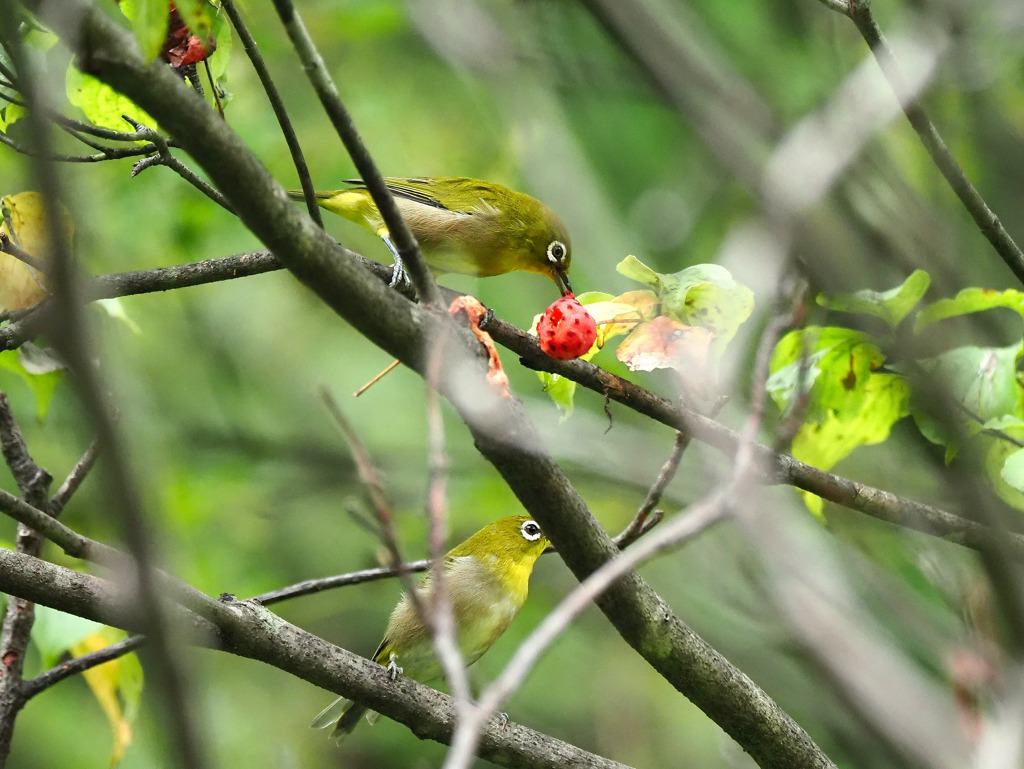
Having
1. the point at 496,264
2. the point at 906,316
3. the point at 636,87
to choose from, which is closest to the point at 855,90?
the point at 906,316

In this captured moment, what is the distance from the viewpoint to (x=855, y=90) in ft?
11.9

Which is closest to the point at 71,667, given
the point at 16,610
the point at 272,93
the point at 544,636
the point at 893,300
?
the point at 16,610

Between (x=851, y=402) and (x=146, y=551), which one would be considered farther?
(x=851, y=402)

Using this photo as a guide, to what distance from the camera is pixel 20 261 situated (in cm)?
341

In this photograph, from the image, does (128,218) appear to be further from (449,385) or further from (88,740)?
(449,385)

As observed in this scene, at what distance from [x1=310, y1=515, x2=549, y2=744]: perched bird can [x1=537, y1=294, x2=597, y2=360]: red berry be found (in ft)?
8.87

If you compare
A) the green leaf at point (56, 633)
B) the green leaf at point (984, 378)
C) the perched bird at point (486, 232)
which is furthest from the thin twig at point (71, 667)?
the perched bird at point (486, 232)

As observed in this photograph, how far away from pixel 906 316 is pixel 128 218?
4.95m

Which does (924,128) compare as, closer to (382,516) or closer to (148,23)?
(148,23)

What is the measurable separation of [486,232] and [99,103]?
324cm

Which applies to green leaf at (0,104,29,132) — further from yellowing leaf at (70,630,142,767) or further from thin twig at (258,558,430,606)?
yellowing leaf at (70,630,142,767)

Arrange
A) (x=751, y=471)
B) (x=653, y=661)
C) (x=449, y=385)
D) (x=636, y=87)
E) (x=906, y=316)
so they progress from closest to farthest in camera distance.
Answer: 1. (x=751, y=471)
2. (x=449, y=385)
3. (x=653, y=661)
4. (x=906, y=316)
5. (x=636, y=87)

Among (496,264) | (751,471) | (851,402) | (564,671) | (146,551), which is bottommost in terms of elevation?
(146,551)

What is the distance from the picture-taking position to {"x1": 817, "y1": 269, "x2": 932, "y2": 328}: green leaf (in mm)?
3307
